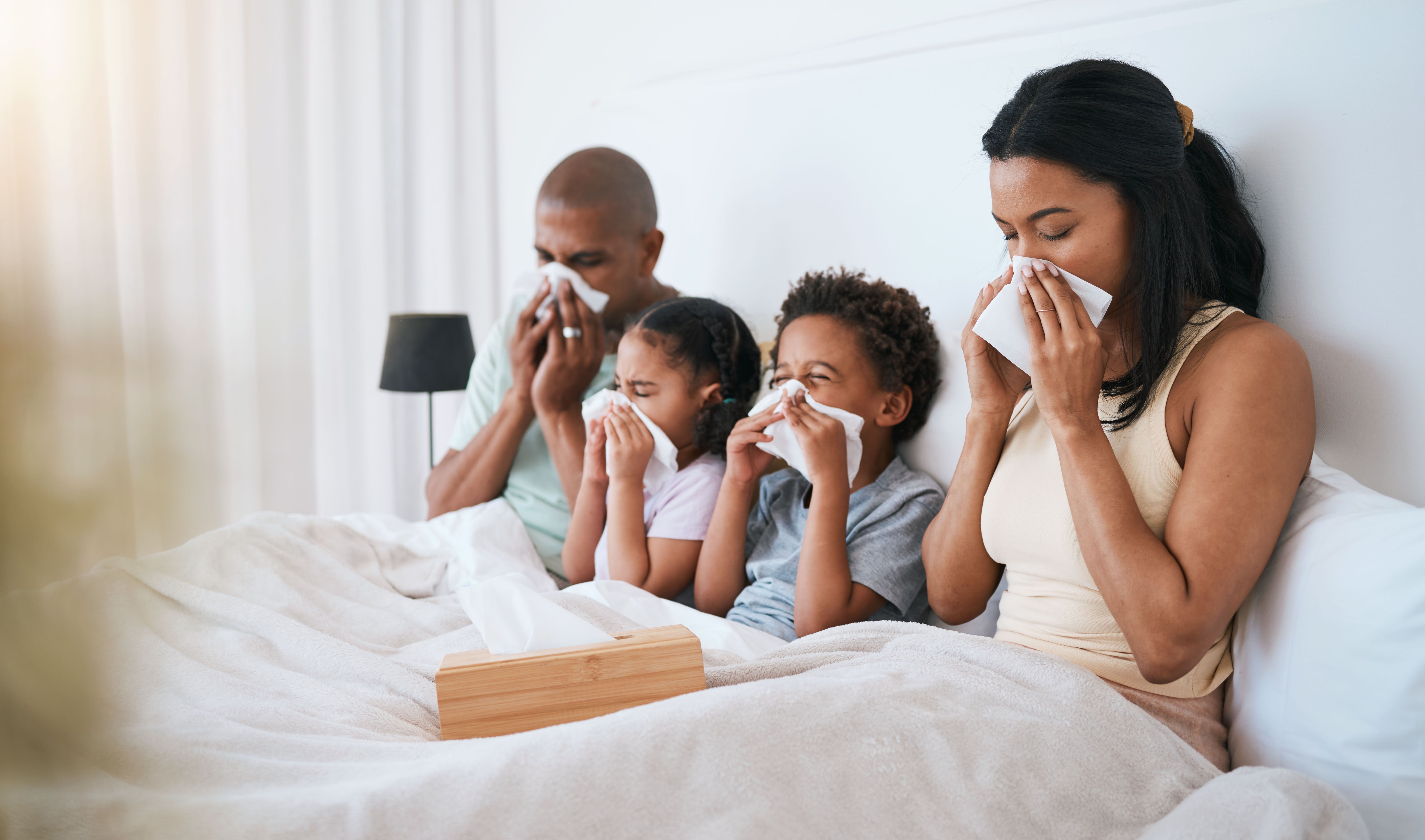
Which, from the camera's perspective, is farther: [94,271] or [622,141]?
[622,141]

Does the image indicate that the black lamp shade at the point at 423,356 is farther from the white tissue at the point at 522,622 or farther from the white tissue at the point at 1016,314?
the white tissue at the point at 1016,314

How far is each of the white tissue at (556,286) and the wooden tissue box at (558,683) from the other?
1.09 meters

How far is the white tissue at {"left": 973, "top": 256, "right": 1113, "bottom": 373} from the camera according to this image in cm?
101

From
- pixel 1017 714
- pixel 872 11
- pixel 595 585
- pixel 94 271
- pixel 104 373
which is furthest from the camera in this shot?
pixel 872 11

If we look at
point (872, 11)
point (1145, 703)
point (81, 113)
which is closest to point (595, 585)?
point (1145, 703)

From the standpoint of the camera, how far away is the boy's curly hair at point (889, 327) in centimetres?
141

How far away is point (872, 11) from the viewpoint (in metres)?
1.66

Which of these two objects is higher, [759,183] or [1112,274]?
[759,183]

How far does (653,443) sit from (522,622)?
63 cm

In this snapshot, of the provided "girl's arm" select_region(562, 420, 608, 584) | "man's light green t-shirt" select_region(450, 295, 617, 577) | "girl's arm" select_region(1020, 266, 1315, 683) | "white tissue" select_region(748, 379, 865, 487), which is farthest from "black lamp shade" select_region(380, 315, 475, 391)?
"girl's arm" select_region(1020, 266, 1315, 683)

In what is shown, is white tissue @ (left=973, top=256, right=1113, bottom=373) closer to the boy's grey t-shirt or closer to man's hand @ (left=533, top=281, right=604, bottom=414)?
the boy's grey t-shirt

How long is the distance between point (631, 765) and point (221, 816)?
315 mm

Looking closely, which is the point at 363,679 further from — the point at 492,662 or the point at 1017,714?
the point at 1017,714

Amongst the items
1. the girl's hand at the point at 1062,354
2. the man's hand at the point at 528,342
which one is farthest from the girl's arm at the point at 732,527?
the man's hand at the point at 528,342
